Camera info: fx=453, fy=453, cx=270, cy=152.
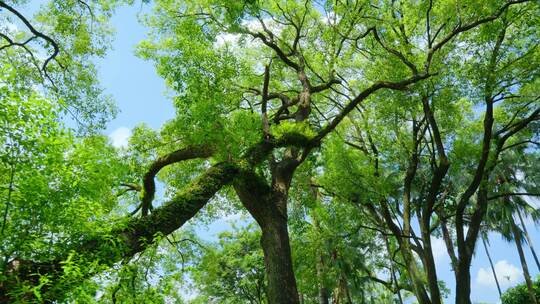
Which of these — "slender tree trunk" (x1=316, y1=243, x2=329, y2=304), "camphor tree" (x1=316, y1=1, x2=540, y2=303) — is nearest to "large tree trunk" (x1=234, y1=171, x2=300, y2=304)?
"camphor tree" (x1=316, y1=1, x2=540, y2=303)

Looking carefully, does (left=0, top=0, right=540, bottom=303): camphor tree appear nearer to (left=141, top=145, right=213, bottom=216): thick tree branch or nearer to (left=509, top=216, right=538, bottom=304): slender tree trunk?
(left=141, top=145, right=213, bottom=216): thick tree branch

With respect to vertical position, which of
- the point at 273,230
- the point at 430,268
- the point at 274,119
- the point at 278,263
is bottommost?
the point at 278,263

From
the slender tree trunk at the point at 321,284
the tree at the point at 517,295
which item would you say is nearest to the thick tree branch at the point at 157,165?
the slender tree trunk at the point at 321,284

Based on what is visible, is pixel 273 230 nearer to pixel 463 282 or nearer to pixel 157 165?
pixel 157 165

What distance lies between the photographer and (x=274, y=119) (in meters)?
11.7

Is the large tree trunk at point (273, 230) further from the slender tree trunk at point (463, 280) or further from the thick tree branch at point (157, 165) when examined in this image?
the slender tree trunk at point (463, 280)

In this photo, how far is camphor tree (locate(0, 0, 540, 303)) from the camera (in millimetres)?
5207

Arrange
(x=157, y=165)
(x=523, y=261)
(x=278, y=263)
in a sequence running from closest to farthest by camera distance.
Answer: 1. (x=278, y=263)
2. (x=157, y=165)
3. (x=523, y=261)

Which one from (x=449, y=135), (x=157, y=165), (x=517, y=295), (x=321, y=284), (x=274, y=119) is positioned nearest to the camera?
(x=157, y=165)

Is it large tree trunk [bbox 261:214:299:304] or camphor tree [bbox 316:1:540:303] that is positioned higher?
camphor tree [bbox 316:1:540:303]

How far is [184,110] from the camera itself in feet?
30.7

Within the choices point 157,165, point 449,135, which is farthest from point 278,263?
point 449,135

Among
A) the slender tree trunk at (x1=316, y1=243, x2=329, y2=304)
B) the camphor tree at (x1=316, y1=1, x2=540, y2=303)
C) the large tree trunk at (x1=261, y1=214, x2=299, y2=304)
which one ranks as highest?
Result: the camphor tree at (x1=316, y1=1, x2=540, y2=303)

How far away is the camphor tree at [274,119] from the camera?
5207 millimetres
